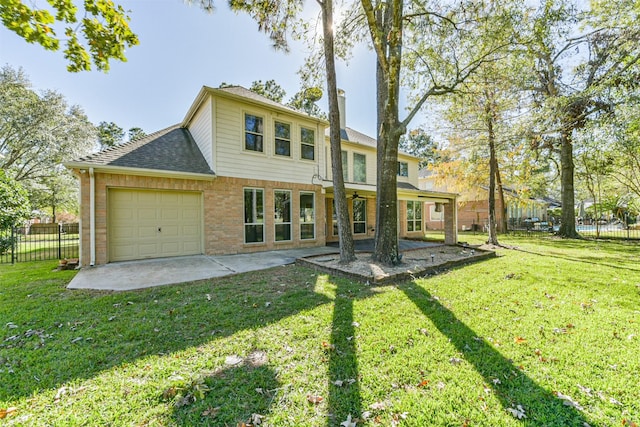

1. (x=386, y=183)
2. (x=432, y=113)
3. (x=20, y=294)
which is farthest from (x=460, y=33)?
(x=20, y=294)

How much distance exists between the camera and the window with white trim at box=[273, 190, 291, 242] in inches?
418

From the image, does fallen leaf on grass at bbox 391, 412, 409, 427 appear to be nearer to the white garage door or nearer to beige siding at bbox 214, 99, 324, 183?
the white garage door

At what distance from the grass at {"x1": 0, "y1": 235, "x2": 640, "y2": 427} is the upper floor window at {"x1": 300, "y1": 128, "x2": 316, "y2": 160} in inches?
292

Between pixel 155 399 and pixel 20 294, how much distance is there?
5.40 m

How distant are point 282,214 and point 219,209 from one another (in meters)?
2.54

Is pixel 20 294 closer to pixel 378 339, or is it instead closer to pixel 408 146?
pixel 378 339

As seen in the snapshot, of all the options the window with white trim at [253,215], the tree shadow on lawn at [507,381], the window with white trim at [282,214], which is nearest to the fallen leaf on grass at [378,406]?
the tree shadow on lawn at [507,381]

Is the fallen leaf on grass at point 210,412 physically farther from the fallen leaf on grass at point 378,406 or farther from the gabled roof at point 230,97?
the gabled roof at point 230,97

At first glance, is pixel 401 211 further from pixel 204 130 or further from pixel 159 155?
pixel 159 155

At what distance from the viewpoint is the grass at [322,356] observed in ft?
7.19

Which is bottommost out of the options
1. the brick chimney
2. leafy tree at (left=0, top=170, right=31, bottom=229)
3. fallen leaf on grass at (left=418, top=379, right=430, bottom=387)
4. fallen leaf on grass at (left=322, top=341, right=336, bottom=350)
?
fallen leaf on grass at (left=418, top=379, right=430, bottom=387)

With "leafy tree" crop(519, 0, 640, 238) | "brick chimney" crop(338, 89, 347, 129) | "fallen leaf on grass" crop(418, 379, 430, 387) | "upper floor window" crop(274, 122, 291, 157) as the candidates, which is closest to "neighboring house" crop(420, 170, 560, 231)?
"leafy tree" crop(519, 0, 640, 238)

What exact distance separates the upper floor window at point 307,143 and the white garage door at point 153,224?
15.5 ft

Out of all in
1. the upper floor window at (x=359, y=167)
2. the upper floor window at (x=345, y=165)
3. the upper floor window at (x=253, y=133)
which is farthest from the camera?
the upper floor window at (x=359, y=167)
